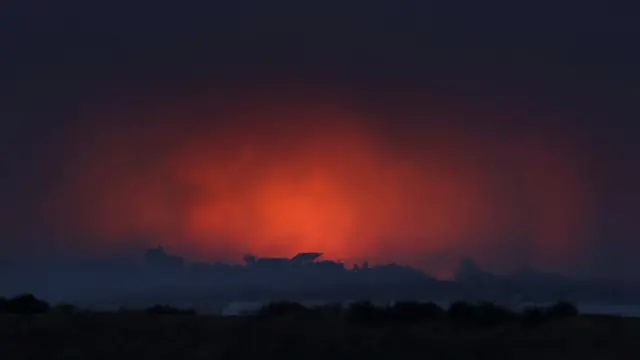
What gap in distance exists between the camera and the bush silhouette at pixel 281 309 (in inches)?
1896

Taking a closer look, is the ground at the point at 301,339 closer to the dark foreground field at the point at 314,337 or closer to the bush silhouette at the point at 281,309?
the dark foreground field at the point at 314,337

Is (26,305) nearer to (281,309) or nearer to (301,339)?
(281,309)

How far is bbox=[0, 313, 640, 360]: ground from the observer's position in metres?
35.1

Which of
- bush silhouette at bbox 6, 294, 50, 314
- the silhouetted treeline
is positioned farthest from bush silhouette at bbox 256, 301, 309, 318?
bush silhouette at bbox 6, 294, 50, 314

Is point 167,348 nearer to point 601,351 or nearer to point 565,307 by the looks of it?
point 601,351

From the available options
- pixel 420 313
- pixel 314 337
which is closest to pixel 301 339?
pixel 314 337

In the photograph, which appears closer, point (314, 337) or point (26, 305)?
point (314, 337)

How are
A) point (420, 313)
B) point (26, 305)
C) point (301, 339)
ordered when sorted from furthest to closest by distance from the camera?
1. point (26, 305)
2. point (420, 313)
3. point (301, 339)

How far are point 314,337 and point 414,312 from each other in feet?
38.4

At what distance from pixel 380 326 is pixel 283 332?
16.2ft

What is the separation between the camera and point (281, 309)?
51.4m

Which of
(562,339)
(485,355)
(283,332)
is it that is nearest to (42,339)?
(283,332)

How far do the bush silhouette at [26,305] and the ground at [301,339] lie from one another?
527 inches

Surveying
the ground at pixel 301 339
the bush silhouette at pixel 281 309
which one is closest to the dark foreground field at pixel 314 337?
the ground at pixel 301 339
